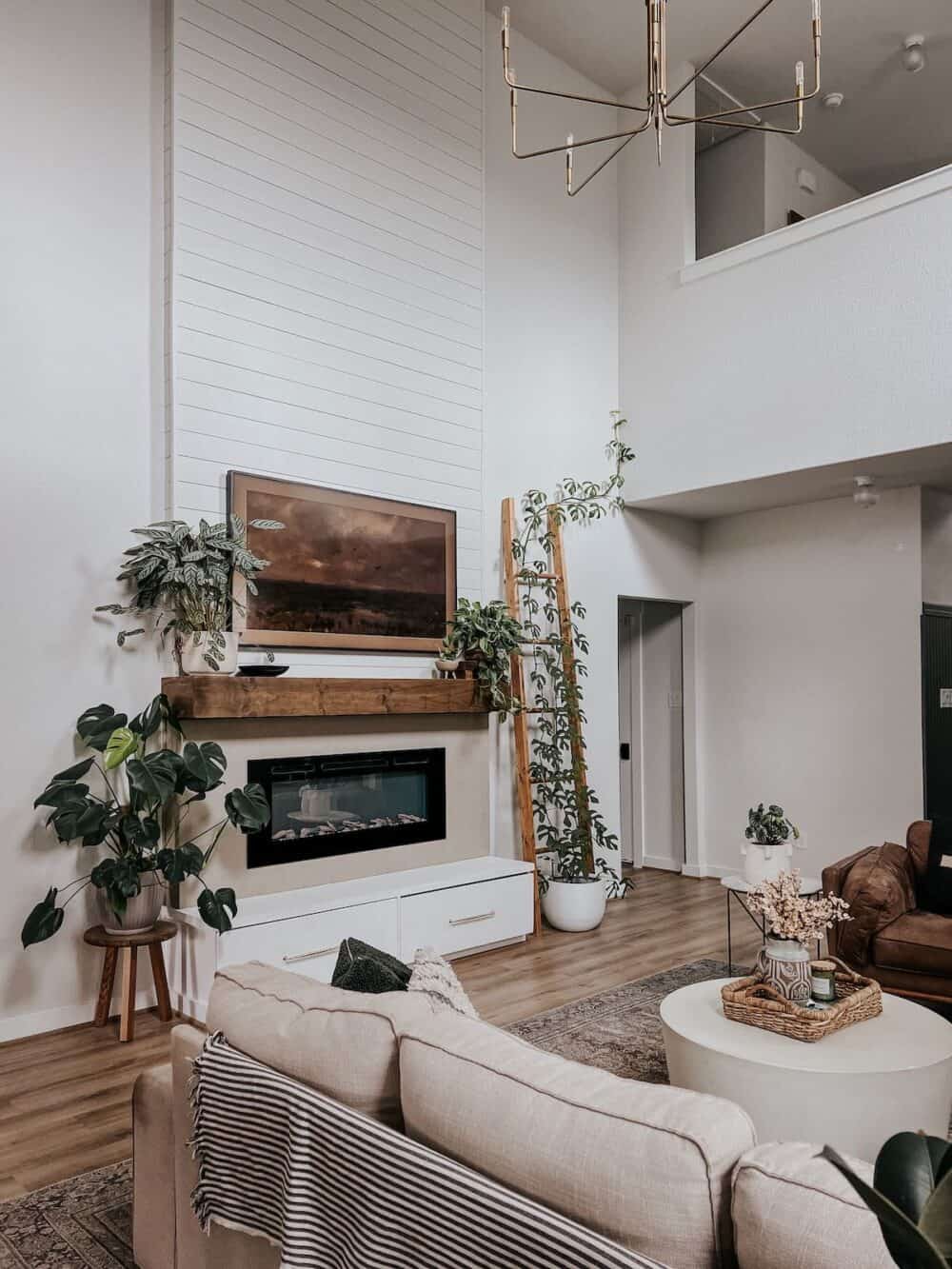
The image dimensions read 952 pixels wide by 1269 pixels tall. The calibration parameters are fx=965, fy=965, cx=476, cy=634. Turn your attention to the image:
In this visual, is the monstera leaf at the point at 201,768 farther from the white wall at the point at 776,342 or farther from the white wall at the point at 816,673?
the white wall at the point at 816,673

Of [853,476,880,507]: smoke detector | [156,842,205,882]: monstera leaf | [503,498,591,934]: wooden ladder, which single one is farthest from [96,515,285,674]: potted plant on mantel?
[853,476,880,507]: smoke detector

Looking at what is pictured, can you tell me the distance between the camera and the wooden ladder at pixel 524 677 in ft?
18.8

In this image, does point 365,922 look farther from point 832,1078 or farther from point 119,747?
point 832,1078

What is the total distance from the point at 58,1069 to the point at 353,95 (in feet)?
15.8

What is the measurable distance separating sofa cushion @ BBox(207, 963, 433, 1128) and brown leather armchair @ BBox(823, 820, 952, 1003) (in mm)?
2692

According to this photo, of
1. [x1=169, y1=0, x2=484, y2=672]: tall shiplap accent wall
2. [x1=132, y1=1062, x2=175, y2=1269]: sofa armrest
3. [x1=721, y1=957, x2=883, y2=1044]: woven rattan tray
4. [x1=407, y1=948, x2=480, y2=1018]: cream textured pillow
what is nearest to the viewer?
[x1=407, y1=948, x2=480, y2=1018]: cream textured pillow

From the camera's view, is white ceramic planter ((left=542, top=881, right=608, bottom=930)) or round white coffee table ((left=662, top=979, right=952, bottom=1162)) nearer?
round white coffee table ((left=662, top=979, right=952, bottom=1162))

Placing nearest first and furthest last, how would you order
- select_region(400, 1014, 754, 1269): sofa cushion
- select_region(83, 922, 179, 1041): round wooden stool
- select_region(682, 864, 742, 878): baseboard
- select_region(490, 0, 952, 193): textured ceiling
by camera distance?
select_region(400, 1014, 754, 1269): sofa cushion, select_region(83, 922, 179, 1041): round wooden stool, select_region(490, 0, 952, 193): textured ceiling, select_region(682, 864, 742, 878): baseboard

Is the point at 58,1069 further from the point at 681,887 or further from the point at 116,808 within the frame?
the point at 681,887

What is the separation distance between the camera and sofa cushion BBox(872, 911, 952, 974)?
12.0 feet

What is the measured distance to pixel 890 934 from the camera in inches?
149

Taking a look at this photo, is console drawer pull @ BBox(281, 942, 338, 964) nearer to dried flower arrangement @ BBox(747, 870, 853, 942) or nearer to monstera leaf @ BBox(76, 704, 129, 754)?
monstera leaf @ BBox(76, 704, 129, 754)

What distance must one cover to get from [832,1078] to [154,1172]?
5.33 feet

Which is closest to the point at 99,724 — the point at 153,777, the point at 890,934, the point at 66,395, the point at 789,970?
the point at 153,777
